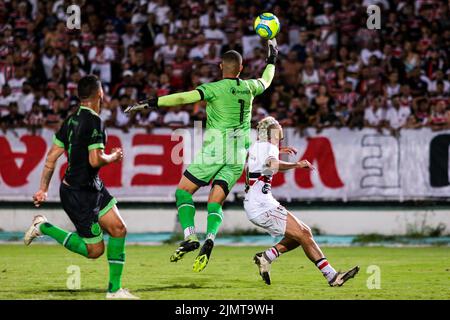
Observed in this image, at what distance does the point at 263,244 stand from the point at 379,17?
21.2ft

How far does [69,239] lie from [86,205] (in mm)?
663

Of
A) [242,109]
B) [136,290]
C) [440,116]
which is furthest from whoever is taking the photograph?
[440,116]

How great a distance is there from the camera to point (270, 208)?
12219 millimetres

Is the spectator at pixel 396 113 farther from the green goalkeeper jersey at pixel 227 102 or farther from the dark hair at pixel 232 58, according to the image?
the dark hair at pixel 232 58

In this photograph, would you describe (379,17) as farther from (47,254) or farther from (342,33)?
(47,254)

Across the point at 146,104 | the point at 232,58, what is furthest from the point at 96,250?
the point at 232,58

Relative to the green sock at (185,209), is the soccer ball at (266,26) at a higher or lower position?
higher

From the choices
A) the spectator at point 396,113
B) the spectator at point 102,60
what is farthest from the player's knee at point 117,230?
the spectator at point 102,60

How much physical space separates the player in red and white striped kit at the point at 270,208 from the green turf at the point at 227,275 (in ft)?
0.88

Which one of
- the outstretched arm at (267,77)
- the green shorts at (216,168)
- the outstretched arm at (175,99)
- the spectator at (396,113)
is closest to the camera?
the outstretched arm at (175,99)


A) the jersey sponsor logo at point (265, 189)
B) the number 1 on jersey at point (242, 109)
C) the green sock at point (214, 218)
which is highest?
the number 1 on jersey at point (242, 109)

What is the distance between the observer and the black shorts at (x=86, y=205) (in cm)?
1082

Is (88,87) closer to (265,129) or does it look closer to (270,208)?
(265,129)
